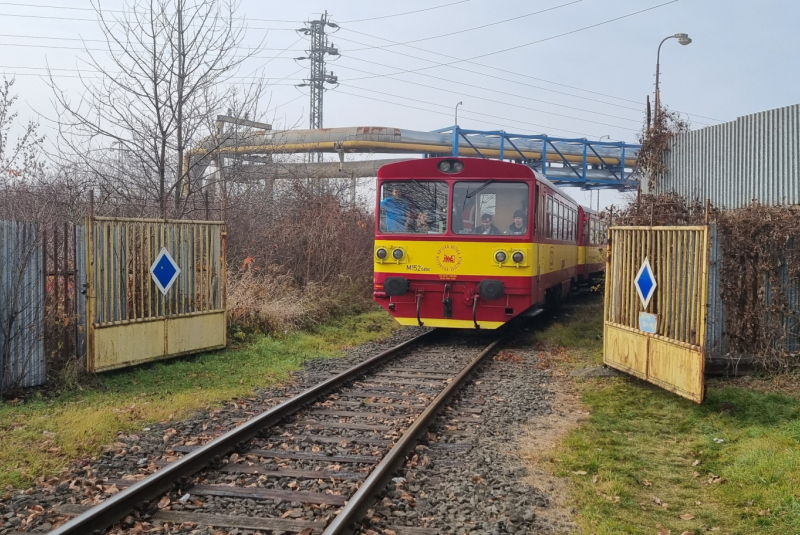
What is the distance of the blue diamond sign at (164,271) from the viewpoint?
30.8 ft

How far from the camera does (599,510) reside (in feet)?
16.1

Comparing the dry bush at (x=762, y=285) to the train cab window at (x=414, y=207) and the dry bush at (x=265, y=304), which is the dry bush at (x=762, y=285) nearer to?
the train cab window at (x=414, y=207)

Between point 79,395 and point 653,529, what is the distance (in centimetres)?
598

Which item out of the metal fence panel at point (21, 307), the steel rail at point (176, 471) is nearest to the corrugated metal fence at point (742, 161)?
the steel rail at point (176, 471)

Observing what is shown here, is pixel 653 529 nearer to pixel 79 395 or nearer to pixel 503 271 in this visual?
pixel 79 395

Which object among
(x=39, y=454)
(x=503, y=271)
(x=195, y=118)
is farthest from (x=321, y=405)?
(x=195, y=118)

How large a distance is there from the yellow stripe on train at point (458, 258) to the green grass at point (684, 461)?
3097 millimetres

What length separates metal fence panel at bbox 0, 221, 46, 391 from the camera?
7633mm

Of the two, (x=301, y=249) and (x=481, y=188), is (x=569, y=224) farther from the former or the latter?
(x=301, y=249)

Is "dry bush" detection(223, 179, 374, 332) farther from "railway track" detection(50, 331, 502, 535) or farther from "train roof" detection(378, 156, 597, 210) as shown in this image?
"railway track" detection(50, 331, 502, 535)

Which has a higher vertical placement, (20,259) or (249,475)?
(20,259)

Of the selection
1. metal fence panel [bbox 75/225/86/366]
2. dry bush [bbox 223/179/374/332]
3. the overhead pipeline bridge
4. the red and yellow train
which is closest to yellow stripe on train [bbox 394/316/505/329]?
the red and yellow train

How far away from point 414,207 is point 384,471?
7393 mm

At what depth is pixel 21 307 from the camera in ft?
25.6
